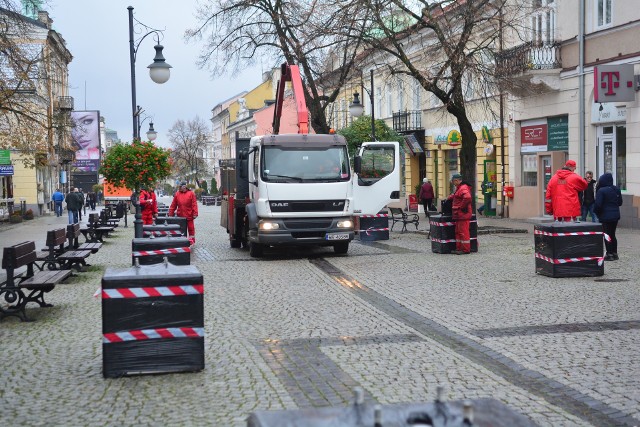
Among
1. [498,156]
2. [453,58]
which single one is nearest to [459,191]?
[453,58]

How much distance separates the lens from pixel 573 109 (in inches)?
1088

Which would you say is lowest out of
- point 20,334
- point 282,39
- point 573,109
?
point 20,334

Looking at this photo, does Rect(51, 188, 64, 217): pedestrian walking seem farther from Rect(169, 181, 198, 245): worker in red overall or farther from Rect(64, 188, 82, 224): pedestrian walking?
Rect(169, 181, 198, 245): worker in red overall

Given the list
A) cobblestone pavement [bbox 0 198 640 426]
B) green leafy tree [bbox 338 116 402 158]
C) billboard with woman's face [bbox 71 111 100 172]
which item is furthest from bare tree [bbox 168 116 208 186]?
cobblestone pavement [bbox 0 198 640 426]

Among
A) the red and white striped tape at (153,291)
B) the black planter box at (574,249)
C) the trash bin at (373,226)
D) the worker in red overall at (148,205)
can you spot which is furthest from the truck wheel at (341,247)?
the red and white striped tape at (153,291)

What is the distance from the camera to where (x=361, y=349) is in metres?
8.69

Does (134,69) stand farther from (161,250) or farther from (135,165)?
(161,250)

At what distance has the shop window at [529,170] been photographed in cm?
3106

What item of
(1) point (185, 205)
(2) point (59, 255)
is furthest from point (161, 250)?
(1) point (185, 205)

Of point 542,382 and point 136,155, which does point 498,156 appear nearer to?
point 136,155

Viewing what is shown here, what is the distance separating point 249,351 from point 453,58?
15.8m

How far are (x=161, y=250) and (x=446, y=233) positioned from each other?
287 inches

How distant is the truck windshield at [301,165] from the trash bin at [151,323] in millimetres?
11063

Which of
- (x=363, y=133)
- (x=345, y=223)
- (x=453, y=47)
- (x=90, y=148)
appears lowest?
(x=345, y=223)
